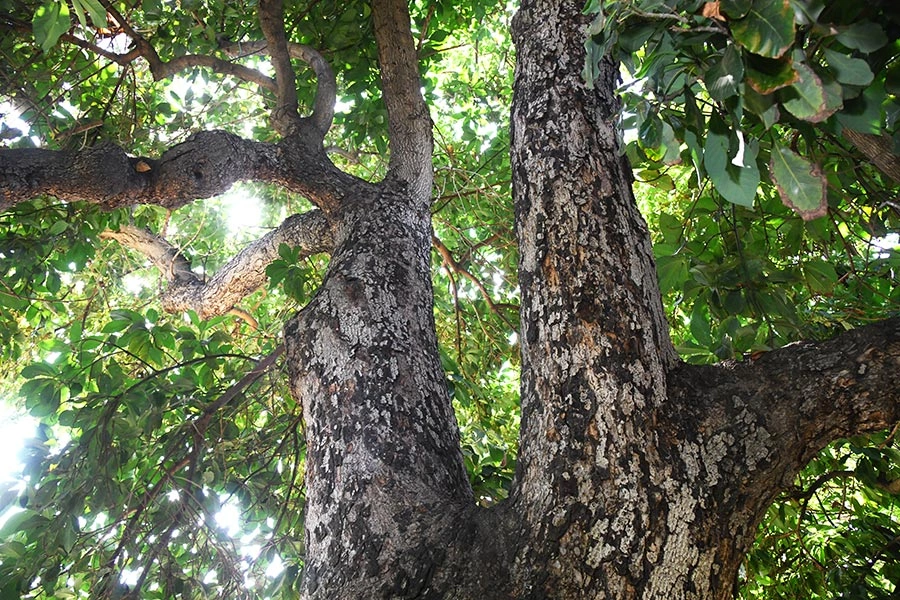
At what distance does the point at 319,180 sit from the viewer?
2602 millimetres

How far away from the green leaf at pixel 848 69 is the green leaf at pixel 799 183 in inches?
4.7

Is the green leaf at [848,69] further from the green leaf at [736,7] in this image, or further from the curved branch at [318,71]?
the curved branch at [318,71]

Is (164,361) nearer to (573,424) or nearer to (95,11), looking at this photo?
(95,11)

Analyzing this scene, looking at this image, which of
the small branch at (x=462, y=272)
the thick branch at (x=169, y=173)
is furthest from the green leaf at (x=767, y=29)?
the small branch at (x=462, y=272)

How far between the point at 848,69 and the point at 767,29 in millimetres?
146

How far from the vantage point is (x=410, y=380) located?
1.77 meters

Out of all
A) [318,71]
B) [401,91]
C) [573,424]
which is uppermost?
[318,71]

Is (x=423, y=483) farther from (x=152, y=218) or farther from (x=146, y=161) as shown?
(x=152, y=218)

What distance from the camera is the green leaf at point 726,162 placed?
1.04 m

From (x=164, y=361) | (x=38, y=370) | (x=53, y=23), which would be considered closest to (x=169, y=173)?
(x=53, y=23)

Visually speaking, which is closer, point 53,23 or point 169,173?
point 53,23

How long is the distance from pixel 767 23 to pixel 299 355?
1.43 m

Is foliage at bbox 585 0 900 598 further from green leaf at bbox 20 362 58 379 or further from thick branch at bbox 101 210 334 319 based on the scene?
green leaf at bbox 20 362 58 379

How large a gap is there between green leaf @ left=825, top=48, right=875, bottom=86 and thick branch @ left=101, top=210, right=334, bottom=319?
195 cm
